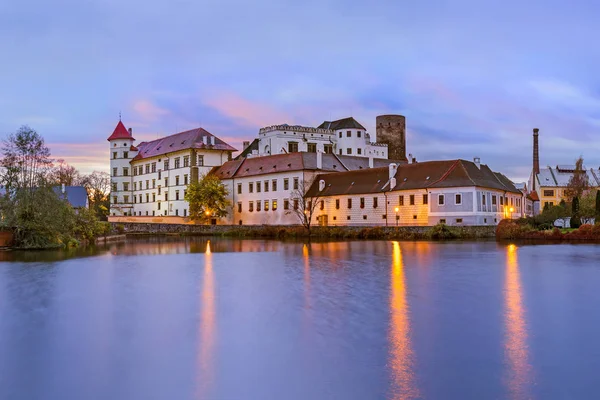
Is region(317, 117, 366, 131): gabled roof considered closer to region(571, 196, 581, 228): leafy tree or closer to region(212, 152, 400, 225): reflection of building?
region(212, 152, 400, 225): reflection of building

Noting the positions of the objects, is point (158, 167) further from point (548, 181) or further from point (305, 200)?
point (548, 181)

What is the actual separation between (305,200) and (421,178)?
13701mm

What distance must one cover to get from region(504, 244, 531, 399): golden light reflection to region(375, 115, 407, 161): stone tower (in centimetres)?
7895

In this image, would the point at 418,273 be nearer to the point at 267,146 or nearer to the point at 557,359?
the point at 557,359

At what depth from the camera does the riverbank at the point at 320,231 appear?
50.2 metres

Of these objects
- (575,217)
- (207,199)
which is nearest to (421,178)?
(575,217)

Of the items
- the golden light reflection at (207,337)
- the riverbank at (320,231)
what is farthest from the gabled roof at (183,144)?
the golden light reflection at (207,337)

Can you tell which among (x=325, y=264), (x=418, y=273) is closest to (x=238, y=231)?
(x=325, y=264)

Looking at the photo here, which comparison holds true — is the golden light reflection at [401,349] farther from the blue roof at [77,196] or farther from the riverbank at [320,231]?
the blue roof at [77,196]

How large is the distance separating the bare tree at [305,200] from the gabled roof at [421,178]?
0.58 metres

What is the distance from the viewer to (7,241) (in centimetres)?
3781

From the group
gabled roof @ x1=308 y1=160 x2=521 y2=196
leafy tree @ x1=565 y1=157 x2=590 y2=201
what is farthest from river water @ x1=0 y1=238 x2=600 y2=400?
leafy tree @ x1=565 y1=157 x2=590 y2=201

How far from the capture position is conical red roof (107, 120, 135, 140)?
92500 millimetres

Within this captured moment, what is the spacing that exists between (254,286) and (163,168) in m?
67.8
